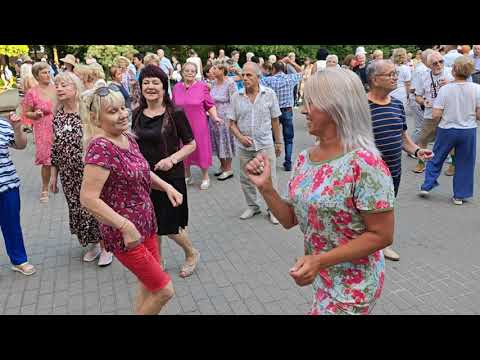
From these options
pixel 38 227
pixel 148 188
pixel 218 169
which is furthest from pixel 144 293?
pixel 218 169

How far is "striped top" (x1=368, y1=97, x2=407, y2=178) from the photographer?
380cm

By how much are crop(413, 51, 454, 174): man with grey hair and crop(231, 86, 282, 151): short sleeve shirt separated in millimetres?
3060

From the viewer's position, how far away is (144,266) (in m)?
2.54

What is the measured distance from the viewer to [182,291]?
3.68 meters

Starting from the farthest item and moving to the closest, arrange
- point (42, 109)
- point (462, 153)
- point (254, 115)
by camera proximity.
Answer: point (42, 109) < point (462, 153) < point (254, 115)

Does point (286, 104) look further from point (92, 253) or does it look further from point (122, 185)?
point (122, 185)

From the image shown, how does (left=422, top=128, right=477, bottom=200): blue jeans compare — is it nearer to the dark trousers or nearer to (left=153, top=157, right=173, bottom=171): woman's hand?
the dark trousers

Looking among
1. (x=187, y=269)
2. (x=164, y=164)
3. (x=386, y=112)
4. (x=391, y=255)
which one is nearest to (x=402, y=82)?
(x=386, y=112)

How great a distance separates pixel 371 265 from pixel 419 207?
3910 millimetres

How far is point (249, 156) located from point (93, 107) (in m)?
2.76

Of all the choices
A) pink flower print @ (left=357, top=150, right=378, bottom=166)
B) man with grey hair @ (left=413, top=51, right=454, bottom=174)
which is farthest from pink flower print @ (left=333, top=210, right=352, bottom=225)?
man with grey hair @ (left=413, top=51, right=454, bottom=174)

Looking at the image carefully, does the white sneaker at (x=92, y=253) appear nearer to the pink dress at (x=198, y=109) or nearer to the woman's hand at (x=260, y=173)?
the pink dress at (x=198, y=109)

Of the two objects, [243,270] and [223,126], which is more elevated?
[223,126]

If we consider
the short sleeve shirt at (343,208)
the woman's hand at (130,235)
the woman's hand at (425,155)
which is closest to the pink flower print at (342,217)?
the short sleeve shirt at (343,208)
